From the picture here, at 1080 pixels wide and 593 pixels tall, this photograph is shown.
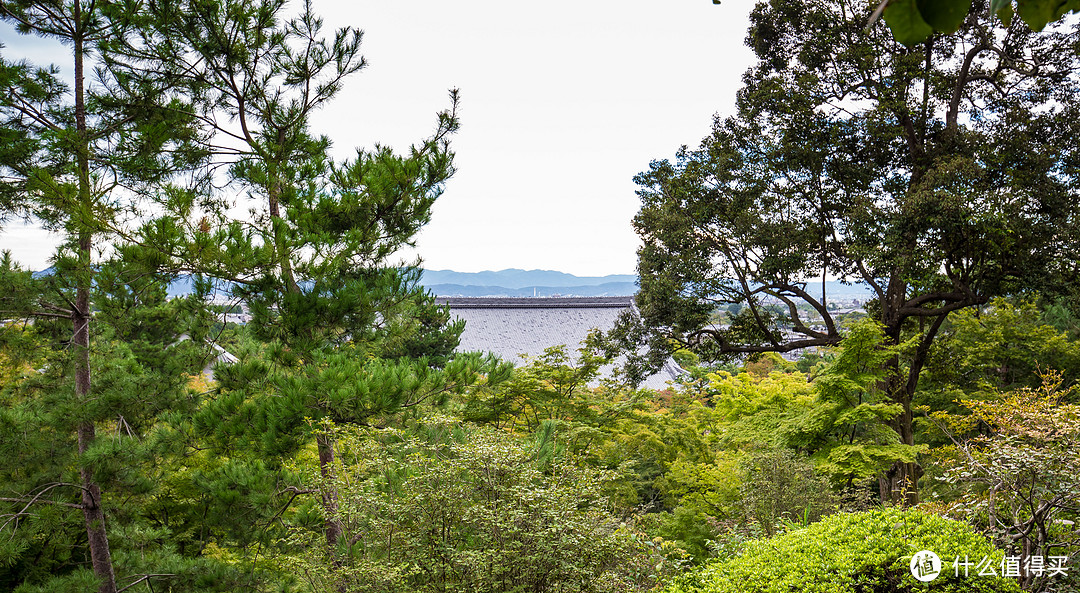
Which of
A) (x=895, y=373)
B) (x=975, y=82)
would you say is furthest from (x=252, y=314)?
(x=975, y=82)

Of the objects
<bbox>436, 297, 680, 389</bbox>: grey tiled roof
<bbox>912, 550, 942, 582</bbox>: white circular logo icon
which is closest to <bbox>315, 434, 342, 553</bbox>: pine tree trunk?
<bbox>912, 550, 942, 582</bbox>: white circular logo icon

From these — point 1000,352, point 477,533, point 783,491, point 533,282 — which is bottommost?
point 783,491

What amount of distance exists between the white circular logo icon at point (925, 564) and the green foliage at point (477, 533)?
1.50m

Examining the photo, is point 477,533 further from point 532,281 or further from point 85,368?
A: point 532,281

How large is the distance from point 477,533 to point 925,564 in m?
2.54

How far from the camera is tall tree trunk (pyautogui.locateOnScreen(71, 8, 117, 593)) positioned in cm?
482

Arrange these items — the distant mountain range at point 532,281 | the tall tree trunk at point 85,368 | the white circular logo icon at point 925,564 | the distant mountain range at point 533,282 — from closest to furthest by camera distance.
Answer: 1. the white circular logo icon at point 925,564
2. the tall tree trunk at point 85,368
3. the distant mountain range at point 533,282
4. the distant mountain range at point 532,281

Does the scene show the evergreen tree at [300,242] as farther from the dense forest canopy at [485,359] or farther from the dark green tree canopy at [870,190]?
the dark green tree canopy at [870,190]

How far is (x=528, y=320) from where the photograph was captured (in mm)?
20344

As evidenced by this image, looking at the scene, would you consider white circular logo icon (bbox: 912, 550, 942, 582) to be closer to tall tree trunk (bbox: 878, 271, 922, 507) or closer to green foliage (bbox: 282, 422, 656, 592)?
green foliage (bbox: 282, 422, 656, 592)

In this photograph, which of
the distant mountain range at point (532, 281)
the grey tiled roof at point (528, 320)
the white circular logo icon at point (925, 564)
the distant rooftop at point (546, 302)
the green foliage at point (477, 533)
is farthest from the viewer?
the distant mountain range at point (532, 281)

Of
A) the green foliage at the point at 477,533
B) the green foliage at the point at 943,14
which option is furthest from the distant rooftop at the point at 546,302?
the green foliage at the point at 943,14

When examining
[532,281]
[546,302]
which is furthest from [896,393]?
[532,281]

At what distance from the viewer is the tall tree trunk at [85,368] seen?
4820 mm
